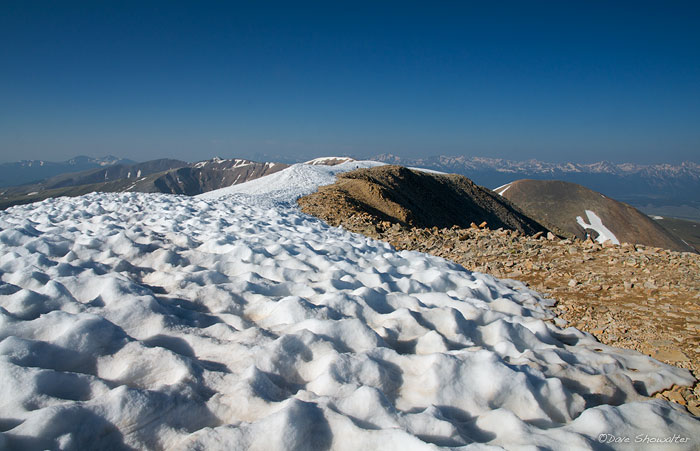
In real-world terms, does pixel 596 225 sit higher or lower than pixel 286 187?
lower

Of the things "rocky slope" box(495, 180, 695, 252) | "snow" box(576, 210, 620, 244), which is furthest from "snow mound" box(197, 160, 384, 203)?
"snow" box(576, 210, 620, 244)

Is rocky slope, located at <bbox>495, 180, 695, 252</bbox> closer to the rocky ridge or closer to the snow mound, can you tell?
the snow mound

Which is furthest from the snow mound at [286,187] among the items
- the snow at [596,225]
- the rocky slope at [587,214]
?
the snow at [596,225]

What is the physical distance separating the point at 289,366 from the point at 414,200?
→ 97.8 feet

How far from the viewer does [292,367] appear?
369cm

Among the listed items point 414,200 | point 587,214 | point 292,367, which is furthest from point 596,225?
point 292,367

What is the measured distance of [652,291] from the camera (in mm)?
6918

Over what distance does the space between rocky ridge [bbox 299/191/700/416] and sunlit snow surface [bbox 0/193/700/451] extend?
583mm

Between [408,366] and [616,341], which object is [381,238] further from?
[408,366]

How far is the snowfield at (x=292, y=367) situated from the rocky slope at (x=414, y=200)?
443 inches

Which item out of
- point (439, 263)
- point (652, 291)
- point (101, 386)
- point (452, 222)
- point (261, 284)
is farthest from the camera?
point (452, 222)

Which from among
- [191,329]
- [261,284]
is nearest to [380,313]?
[261,284]

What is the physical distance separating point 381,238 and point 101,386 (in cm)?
1006

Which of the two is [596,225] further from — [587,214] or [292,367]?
[292,367]
